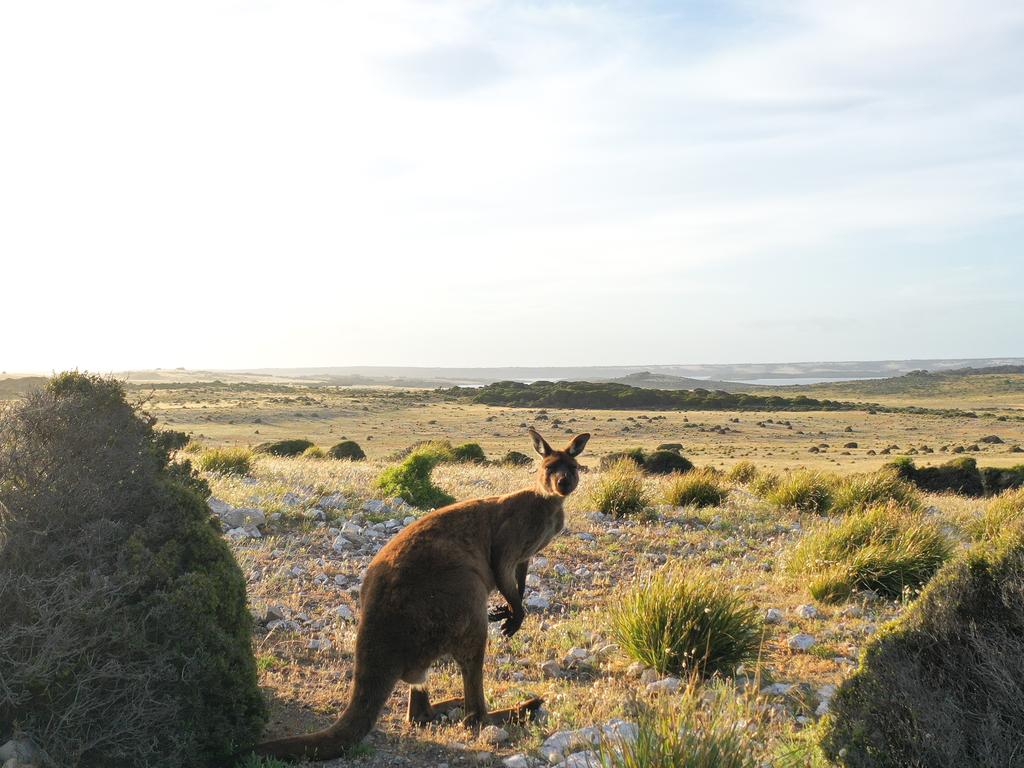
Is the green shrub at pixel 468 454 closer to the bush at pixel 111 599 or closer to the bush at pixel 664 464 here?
the bush at pixel 664 464

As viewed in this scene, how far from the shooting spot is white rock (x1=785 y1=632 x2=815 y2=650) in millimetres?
7500

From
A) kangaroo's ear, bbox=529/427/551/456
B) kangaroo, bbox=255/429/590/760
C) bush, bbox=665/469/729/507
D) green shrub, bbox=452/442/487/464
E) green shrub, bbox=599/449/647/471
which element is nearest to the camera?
kangaroo, bbox=255/429/590/760

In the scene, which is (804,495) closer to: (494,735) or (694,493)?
(694,493)

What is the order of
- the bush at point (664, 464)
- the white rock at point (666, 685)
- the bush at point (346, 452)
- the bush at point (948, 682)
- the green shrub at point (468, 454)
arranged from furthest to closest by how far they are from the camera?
the bush at point (346, 452) < the green shrub at point (468, 454) < the bush at point (664, 464) < the white rock at point (666, 685) < the bush at point (948, 682)

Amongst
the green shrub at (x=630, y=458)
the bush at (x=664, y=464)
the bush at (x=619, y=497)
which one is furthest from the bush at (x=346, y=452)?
the bush at (x=619, y=497)

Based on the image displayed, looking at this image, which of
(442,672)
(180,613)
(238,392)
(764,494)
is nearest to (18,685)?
(180,613)

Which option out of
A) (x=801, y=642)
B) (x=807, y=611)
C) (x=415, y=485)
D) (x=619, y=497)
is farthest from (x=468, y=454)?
(x=801, y=642)

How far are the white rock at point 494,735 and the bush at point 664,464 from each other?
2149 cm

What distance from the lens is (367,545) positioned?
11.7m

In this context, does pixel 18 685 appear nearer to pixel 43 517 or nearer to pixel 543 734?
pixel 43 517

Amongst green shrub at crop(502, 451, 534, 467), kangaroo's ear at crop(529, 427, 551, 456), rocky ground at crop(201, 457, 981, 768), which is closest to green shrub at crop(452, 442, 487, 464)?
green shrub at crop(502, 451, 534, 467)

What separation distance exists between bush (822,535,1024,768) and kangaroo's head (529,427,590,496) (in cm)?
273

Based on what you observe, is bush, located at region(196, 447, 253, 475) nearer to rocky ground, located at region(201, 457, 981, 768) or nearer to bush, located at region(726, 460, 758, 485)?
rocky ground, located at region(201, 457, 981, 768)

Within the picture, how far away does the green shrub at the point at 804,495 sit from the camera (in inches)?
627
